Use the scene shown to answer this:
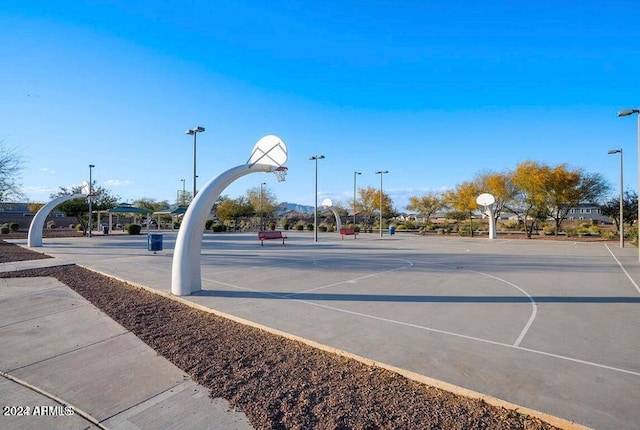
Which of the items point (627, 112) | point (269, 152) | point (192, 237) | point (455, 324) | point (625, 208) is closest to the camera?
point (455, 324)

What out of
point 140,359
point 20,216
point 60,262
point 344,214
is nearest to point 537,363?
point 140,359

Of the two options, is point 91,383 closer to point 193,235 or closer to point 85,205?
point 193,235

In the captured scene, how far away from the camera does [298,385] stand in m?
3.90

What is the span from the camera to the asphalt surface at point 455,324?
12.5ft

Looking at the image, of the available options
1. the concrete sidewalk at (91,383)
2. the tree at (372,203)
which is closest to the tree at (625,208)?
the tree at (372,203)

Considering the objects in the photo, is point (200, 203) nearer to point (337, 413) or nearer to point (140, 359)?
point (140, 359)

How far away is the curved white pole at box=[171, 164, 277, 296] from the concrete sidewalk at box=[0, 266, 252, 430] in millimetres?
1935

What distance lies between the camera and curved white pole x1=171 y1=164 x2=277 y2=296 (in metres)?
8.07

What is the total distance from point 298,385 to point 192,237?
5185 millimetres

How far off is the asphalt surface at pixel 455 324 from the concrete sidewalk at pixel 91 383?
4 centimetres

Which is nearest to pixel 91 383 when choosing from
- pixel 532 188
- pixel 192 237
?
pixel 192 237

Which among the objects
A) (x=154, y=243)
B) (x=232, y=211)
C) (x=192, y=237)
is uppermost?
(x=232, y=211)

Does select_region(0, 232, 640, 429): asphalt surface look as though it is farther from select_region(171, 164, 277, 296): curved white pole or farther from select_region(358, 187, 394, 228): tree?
select_region(358, 187, 394, 228): tree

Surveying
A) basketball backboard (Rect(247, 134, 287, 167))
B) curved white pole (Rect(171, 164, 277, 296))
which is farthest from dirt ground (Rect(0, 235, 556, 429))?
basketball backboard (Rect(247, 134, 287, 167))
